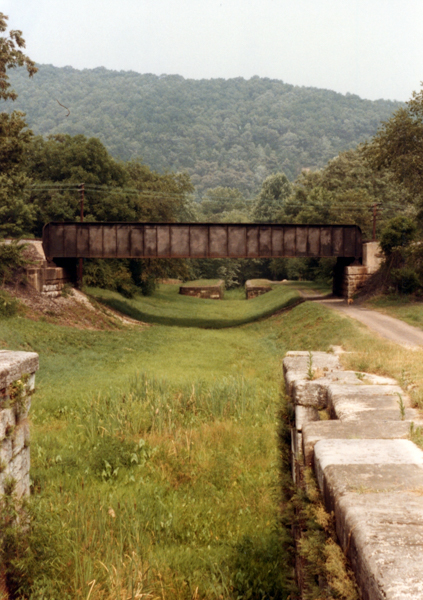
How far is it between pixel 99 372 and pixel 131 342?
7.34 metres

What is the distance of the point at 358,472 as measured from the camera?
2.81 m

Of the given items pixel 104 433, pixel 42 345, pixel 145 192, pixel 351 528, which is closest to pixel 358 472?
pixel 351 528

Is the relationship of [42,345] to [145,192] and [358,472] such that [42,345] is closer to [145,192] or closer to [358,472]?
[358,472]

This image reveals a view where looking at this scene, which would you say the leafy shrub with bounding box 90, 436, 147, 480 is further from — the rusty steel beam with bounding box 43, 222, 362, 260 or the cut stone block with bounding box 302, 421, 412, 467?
the rusty steel beam with bounding box 43, 222, 362, 260

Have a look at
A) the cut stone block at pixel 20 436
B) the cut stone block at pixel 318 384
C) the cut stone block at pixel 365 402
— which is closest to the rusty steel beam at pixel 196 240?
the cut stone block at pixel 20 436

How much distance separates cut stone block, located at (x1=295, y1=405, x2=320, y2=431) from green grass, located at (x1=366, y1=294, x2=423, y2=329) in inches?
839

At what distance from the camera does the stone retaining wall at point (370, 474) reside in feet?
6.49

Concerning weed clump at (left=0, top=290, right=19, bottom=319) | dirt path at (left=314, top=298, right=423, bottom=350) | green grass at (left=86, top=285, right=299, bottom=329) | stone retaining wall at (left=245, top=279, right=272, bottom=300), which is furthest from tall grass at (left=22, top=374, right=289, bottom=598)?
stone retaining wall at (left=245, top=279, right=272, bottom=300)

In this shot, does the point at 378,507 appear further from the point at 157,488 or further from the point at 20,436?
the point at 157,488

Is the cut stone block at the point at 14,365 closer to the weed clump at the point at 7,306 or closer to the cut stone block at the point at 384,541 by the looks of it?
the cut stone block at the point at 384,541

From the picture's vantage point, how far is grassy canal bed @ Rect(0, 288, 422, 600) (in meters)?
5.34

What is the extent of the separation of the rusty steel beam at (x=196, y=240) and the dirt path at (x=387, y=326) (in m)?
5.39

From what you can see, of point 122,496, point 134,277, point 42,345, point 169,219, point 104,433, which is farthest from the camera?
point 169,219

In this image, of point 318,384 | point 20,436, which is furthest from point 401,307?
point 20,436
